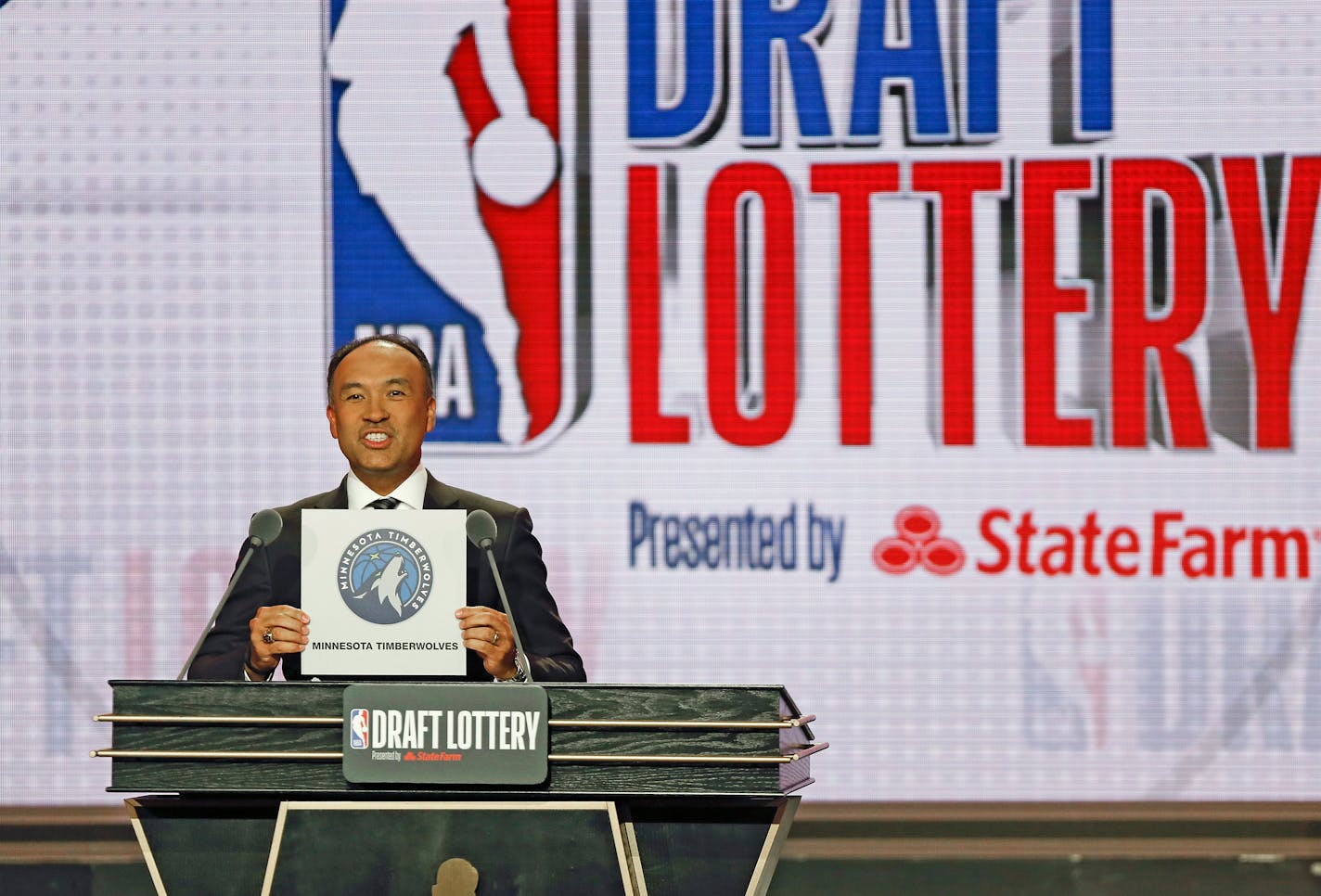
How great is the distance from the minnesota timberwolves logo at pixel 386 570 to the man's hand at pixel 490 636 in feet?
0.22

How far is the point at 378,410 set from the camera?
102 inches

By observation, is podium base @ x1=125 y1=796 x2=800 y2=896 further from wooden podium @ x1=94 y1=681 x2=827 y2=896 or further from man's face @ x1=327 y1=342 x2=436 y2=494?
man's face @ x1=327 y1=342 x2=436 y2=494

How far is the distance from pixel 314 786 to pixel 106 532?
7.83ft

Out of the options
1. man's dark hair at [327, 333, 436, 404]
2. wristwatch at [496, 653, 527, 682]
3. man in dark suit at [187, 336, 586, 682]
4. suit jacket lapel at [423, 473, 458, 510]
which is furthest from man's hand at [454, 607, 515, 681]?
man's dark hair at [327, 333, 436, 404]

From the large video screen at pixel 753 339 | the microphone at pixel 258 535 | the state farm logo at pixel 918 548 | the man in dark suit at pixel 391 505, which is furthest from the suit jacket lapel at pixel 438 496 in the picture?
the state farm logo at pixel 918 548

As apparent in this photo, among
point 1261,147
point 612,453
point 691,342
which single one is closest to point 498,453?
point 612,453

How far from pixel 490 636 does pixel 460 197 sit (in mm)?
2204

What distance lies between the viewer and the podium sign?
6.76 ft

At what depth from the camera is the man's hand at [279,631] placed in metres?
2.29

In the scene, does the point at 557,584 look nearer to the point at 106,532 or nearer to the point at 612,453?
the point at 612,453

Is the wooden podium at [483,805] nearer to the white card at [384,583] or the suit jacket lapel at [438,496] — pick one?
the white card at [384,583]

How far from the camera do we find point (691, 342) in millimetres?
4230

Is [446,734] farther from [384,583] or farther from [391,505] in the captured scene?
[391,505]

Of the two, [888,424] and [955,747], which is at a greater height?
[888,424]
